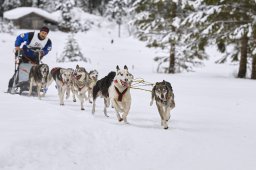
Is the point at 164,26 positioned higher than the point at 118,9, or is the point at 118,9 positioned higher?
the point at 118,9

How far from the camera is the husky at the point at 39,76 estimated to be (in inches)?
448

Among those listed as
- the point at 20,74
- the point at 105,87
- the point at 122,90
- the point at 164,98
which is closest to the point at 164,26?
the point at 20,74

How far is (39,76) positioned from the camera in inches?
450

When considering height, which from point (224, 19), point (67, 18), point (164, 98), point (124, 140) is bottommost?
point (124, 140)

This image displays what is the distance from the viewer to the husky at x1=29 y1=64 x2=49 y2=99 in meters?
11.4

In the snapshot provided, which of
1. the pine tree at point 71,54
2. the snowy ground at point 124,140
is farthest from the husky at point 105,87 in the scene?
the pine tree at point 71,54

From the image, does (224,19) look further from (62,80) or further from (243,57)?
(62,80)

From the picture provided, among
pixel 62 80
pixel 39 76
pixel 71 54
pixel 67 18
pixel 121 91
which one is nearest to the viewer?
pixel 121 91

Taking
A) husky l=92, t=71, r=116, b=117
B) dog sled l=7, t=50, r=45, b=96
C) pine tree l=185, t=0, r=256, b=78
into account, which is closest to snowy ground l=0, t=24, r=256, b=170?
husky l=92, t=71, r=116, b=117

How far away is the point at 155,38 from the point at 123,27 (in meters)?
56.3

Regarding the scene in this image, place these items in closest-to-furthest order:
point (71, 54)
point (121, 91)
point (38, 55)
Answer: point (121, 91)
point (38, 55)
point (71, 54)

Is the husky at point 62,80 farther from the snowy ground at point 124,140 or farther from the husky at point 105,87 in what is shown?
the husky at point 105,87

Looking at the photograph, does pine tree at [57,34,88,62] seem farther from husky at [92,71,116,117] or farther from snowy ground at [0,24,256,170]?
husky at [92,71,116,117]

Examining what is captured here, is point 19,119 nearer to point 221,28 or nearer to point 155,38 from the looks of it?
point 221,28
